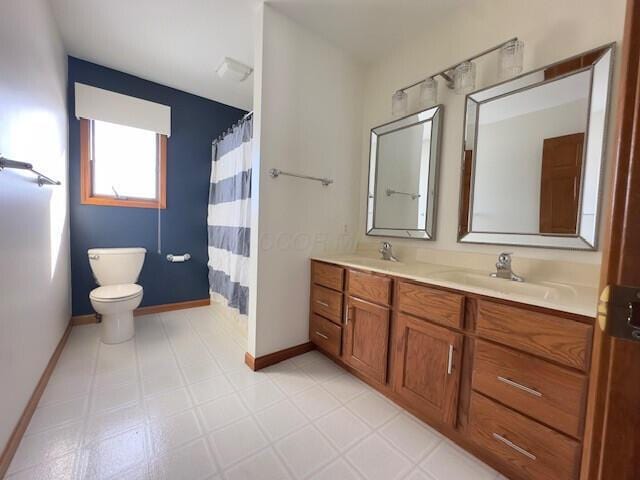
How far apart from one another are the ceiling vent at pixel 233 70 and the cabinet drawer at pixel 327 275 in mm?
1779

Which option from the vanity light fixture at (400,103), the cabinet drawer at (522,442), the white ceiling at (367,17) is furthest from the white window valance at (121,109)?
the cabinet drawer at (522,442)

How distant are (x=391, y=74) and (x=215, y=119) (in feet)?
6.44

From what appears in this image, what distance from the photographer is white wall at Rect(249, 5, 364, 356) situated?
5.74ft

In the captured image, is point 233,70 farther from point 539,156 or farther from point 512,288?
point 512,288

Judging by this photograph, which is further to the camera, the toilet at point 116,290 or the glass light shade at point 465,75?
the toilet at point 116,290

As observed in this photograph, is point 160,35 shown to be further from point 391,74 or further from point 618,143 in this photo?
point 618,143

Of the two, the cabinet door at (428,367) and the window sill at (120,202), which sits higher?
the window sill at (120,202)

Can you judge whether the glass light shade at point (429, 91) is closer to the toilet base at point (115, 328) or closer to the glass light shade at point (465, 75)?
the glass light shade at point (465, 75)

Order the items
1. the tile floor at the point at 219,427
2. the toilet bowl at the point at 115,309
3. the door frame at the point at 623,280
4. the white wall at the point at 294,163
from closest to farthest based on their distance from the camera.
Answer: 1. the door frame at the point at 623,280
2. the tile floor at the point at 219,427
3. the white wall at the point at 294,163
4. the toilet bowl at the point at 115,309

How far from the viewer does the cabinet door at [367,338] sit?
4.96 ft

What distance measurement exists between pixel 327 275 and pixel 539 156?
4.44 ft

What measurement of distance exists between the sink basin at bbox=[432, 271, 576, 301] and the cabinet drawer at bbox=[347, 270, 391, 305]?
0.88 ft

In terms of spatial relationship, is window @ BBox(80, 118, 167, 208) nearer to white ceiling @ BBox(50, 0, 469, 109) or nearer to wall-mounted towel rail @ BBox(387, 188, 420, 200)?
white ceiling @ BBox(50, 0, 469, 109)

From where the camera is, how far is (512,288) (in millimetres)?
1284
